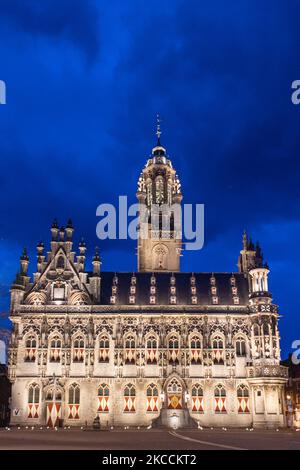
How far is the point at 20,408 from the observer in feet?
190

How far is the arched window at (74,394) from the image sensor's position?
191 ft

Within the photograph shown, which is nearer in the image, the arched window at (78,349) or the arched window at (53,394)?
the arched window at (53,394)

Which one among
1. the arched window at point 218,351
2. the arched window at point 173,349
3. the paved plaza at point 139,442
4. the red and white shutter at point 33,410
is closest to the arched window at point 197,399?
the arched window at point 218,351

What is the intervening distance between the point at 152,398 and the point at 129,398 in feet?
8.43

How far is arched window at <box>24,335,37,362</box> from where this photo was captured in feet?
195

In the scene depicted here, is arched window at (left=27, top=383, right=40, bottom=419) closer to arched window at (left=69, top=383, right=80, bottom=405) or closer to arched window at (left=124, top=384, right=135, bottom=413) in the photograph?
arched window at (left=69, top=383, right=80, bottom=405)

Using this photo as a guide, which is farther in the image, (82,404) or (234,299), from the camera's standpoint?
(234,299)

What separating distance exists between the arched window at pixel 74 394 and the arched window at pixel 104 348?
4000mm

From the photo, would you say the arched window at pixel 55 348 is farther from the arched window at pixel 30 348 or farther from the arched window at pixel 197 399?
the arched window at pixel 197 399

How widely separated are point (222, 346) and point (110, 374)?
43.3ft

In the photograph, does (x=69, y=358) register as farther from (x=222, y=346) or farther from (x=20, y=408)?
(x=222, y=346)

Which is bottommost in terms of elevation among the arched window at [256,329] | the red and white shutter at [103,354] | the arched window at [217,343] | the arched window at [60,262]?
the red and white shutter at [103,354]

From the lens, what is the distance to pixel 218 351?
6028 centimetres
